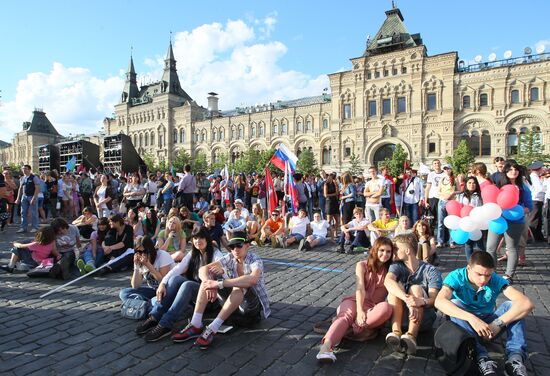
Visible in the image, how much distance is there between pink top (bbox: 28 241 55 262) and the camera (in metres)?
6.66

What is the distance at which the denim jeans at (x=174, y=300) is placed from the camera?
4043 mm

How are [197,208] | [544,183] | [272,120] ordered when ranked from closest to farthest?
[544,183] → [197,208] → [272,120]

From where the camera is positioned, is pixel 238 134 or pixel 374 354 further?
pixel 238 134

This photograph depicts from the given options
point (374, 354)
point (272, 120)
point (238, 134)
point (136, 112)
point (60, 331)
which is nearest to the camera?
point (374, 354)

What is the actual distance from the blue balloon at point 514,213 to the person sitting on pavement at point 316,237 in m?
4.86

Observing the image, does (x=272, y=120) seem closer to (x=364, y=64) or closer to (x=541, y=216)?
(x=364, y=64)

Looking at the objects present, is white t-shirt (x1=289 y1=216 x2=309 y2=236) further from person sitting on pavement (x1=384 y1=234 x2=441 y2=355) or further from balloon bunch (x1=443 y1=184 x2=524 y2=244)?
person sitting on pavement (x1=384 y1=234 x2=441 y2=355)

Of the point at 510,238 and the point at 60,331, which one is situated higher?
the point at 510,238

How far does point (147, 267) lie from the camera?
4.80 m

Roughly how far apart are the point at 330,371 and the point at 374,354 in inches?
23.3

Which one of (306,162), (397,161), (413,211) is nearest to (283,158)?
(413,211)

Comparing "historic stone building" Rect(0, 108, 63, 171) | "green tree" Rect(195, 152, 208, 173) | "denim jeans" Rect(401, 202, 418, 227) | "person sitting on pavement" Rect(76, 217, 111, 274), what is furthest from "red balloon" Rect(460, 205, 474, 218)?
"historic stone building" Rect(0, 108, 63, 171)

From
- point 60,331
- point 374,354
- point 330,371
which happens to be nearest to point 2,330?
point 60,331

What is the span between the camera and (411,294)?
3.67 m
